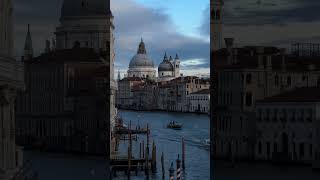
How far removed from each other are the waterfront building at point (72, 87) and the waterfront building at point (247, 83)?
1.08 meters

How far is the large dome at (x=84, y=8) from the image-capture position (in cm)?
613

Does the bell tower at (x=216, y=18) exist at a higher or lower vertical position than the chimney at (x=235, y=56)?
higher

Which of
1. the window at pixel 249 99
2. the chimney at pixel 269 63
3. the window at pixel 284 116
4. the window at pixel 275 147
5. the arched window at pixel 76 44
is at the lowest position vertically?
the window at pixel 275 147

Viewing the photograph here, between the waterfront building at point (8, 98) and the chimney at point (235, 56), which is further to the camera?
the chimney at point (235, 56)

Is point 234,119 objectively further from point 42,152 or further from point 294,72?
point 42,152

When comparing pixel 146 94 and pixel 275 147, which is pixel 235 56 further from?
pixel 146 94

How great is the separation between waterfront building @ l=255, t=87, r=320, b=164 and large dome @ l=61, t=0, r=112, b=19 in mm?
1699

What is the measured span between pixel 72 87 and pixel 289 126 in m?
2.04

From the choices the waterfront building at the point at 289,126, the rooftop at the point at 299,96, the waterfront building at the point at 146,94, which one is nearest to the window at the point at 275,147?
the waterfront building at the point at 289,126

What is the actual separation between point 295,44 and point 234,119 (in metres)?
0.88

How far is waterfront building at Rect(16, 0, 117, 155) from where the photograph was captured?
20.1ft

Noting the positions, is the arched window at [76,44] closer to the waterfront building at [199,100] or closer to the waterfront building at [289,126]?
the waterfront building at [289,126]

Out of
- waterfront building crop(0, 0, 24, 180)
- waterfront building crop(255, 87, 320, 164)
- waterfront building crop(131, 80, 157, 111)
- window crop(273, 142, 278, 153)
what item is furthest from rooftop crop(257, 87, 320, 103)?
waterfront building crop(131, 80, 157, 111)

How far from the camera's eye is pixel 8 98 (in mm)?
5676
